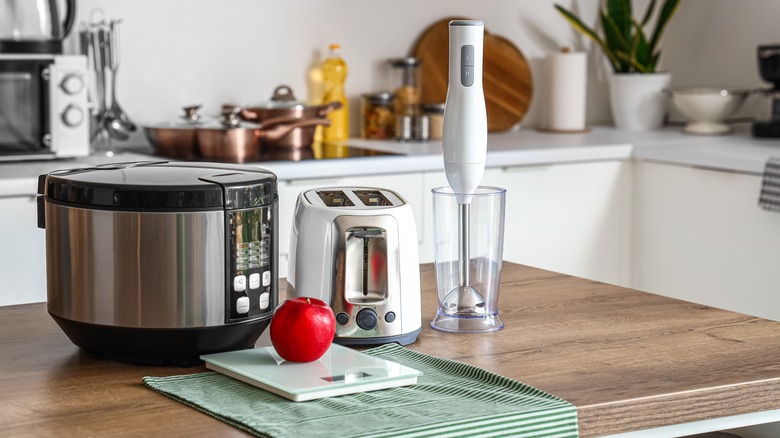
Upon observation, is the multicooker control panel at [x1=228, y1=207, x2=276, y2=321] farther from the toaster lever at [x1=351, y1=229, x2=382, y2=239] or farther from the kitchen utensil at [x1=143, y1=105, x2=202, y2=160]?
the kitchen utensil at [x1=143, y1=105, x2=202, y2=160]

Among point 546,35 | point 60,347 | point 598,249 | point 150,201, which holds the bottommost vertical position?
point 598,249

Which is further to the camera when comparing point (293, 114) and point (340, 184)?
point (293, 114)

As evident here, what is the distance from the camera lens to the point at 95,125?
3.01 metres

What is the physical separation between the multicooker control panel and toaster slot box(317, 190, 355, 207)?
106 mm

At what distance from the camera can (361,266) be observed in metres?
1.24

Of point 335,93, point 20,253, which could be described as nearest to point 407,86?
point 335,93

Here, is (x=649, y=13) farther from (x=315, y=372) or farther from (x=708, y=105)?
(x=315, y=372)

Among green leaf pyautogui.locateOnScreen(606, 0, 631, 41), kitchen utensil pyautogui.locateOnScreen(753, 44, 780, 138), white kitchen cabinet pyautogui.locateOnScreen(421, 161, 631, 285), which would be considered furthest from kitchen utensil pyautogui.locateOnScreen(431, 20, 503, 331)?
green leaf pyautogui.locateOnScreen(606, 0, 631, 41)

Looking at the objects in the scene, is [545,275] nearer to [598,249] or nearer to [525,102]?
[598,249]

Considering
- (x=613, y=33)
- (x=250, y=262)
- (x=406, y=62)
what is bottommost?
(x=250, y=262)

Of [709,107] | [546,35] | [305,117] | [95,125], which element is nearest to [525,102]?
[546,35]

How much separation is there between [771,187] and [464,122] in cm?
172

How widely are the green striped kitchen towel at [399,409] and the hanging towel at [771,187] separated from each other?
188cm

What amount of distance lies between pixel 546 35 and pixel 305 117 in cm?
120
